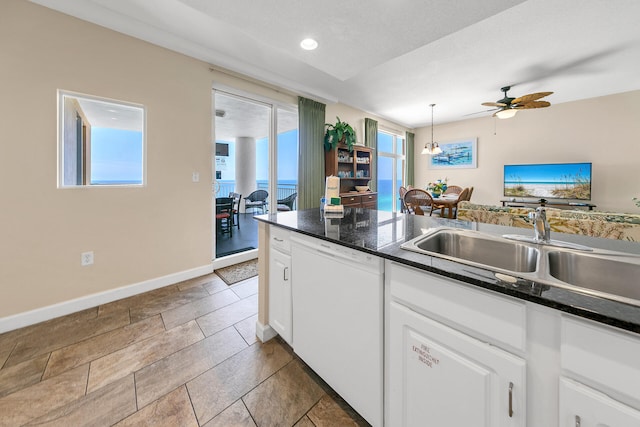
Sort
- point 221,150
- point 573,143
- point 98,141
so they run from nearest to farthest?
point 98,141
point 573,143
point 221,150

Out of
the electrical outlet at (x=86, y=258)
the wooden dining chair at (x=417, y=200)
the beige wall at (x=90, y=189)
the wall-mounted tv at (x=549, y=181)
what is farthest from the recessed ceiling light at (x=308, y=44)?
the wall-mounted tv at (x=549, y=181)

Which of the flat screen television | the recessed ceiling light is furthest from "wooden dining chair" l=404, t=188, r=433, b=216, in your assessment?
the flat screen television

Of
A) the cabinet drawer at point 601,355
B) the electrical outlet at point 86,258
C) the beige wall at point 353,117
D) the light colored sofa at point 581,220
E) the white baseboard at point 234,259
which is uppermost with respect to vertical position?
the beige wall at point 353,117

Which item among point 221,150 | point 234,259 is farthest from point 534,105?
point 221,150

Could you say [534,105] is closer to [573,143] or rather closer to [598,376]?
[573,143]

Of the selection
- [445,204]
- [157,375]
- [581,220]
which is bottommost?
[157,375]

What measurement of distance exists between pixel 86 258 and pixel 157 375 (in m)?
1.45

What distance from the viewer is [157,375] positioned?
1.42 m

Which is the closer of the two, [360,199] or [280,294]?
[280,294]

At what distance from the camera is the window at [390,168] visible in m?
6.00

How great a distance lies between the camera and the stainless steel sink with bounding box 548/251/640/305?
84cm

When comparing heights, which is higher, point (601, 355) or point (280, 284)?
point (601, 355)

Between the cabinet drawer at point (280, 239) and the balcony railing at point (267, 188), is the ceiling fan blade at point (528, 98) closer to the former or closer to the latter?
the balcony railing at point (267, 188)

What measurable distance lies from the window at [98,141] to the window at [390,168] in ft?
15.7
